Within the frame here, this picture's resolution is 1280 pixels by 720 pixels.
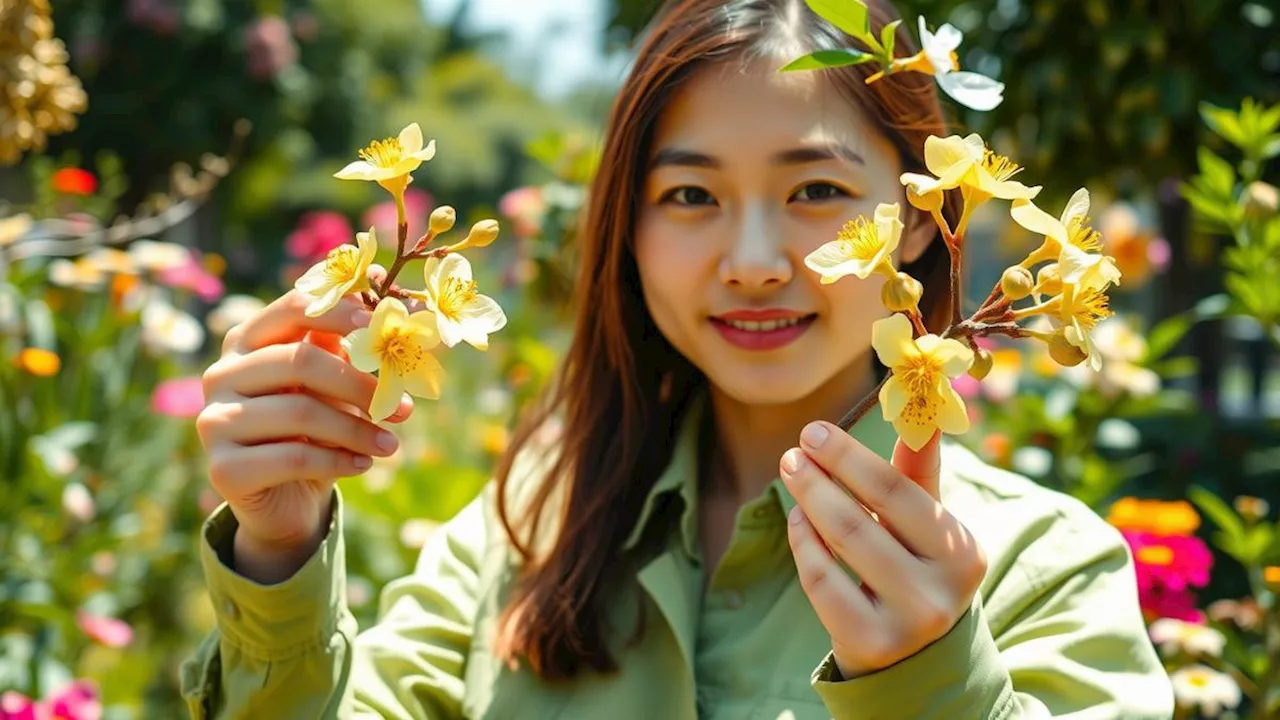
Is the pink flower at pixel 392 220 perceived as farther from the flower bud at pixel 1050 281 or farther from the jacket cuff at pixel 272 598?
the flower bud at pixel 1050 281

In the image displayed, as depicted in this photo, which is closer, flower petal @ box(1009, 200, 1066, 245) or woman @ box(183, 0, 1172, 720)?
flower petal @ box(1009, 200, 1066, 245)

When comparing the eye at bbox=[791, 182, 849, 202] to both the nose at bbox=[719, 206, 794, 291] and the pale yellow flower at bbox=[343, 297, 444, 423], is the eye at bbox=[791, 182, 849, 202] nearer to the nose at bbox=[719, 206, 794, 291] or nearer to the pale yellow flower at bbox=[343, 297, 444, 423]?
the nose at bbox=[719, 206, 794, 291]

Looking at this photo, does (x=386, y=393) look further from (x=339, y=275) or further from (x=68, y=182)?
(x=68, y=182)

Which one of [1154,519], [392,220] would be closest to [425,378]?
[1154,519]

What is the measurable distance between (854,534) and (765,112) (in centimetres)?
44

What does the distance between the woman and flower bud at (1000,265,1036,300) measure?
0.15 meters

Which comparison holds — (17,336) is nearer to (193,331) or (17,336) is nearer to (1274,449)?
(193,331)

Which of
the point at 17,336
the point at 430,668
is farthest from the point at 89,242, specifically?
the point at 430,668

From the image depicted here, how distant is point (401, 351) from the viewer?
75cm

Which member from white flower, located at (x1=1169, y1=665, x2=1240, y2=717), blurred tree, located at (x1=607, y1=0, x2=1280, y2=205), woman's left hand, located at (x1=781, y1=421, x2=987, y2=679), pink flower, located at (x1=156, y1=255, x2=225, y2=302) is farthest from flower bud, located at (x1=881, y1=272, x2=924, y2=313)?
pink flower, located at (x1=156, y1=255, x2=225, y2=302)

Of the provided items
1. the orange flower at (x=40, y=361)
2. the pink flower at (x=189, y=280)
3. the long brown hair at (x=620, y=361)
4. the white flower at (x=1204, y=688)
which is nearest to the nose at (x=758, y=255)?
the long brown hair at (x=620, y=361)

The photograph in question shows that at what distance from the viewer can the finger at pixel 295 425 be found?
0.88 m

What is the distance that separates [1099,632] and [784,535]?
0.96ft

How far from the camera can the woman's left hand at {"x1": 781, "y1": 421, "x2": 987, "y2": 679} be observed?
735 millimetres
